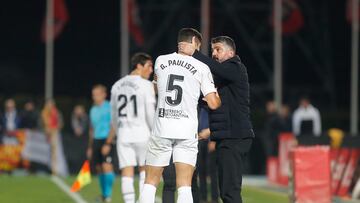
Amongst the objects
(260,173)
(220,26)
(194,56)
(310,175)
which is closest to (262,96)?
(220,26)

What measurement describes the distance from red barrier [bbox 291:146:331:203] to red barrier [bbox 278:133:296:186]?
8.13 meters

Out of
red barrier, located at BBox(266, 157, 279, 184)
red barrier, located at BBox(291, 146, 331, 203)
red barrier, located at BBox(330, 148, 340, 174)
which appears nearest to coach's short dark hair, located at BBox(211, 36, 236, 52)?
red barrier, located at BBox(291, 146, 331, 203)

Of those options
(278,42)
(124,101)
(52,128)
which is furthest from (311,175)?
(278,42)

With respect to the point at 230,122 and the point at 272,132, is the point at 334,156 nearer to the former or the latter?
the point at 272,132

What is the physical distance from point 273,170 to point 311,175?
32.0 feet

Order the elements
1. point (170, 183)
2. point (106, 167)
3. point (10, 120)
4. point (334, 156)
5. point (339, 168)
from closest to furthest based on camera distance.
→ point (170, 183) → point (106, 167) → point (339, 168) → point (334, 156) → point (10, 120)

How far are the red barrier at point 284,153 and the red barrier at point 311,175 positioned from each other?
813 centimetres

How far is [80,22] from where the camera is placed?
1981 inches

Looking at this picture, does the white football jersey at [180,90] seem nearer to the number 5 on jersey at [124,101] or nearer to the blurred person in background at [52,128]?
the number 5 on jersey at [124,101]

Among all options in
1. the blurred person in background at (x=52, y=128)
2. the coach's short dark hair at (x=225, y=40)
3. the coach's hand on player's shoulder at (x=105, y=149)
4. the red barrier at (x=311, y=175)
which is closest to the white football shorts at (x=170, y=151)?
the coach's short dark hair at (x=225, y=40)

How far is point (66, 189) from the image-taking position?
76.6ft

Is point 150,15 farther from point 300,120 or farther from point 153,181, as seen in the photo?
point 153,181

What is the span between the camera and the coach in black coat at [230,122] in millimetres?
13797

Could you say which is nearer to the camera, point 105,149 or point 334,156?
point 105,149
